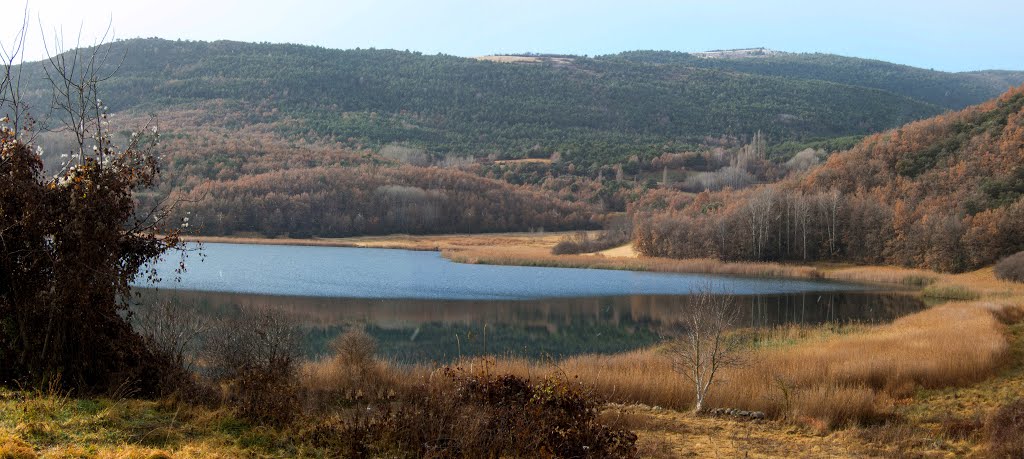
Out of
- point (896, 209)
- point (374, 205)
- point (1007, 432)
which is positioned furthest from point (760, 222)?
point (1007, 432)

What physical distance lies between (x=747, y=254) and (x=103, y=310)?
5737cm

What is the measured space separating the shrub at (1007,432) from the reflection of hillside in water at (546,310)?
18.0 metres

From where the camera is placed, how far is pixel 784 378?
14609mm

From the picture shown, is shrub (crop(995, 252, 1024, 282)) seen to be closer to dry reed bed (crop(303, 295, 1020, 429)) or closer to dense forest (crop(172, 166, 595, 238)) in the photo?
dry reed bed (crop(303, 295, 1020, 429))

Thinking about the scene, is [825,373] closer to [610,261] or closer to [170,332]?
[170,332]

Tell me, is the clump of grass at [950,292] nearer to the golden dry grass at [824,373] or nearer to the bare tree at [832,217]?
the bare tree at [832,217]

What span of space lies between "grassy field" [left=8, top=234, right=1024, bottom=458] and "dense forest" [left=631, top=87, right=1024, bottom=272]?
89.7 feet

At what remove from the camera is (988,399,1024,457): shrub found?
30.2 ft

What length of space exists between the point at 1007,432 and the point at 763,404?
368cm

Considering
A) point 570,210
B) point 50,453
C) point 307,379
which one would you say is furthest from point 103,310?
point 570,210

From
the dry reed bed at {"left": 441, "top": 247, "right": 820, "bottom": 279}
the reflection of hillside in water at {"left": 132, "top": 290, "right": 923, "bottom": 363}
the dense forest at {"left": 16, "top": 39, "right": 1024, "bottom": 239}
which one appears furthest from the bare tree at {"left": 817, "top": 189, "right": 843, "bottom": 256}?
the dense forest at {"left": 16, "top": 39, "right": 1024, "bottom": 239}

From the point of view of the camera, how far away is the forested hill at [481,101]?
13038 centimetres

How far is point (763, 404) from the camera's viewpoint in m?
12.8

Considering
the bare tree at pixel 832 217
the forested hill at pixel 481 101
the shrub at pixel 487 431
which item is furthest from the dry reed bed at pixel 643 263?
the forested hill at pixel 481 101
